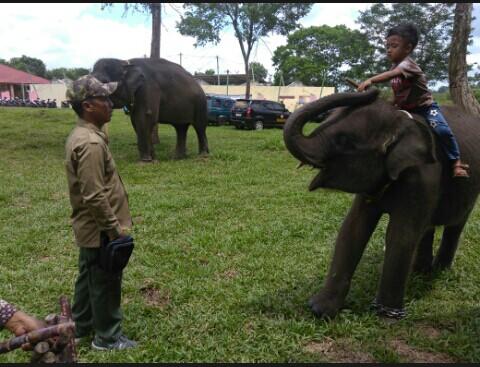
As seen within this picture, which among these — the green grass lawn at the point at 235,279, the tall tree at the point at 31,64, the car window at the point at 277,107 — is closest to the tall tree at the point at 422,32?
the car window at the point at 277,107

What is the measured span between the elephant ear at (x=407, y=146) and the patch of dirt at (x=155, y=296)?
2117 millimetres

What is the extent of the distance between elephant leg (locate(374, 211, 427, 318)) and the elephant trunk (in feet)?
2.88

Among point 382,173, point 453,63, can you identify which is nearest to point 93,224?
point 382,173

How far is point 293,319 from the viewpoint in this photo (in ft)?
12.5

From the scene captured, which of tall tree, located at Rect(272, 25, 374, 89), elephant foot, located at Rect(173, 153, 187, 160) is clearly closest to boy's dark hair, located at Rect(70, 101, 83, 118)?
elephant foot, located at Rect(173, 153, 187, 160)

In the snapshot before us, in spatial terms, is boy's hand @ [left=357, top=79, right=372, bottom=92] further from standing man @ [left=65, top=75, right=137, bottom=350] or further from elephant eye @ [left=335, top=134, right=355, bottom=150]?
standing man @ [left=65, top=75, right=137, bottom=350]

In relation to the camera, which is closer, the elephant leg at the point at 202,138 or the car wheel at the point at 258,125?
the elephant leg at the point at 202,138

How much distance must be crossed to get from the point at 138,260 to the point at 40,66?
106 metres

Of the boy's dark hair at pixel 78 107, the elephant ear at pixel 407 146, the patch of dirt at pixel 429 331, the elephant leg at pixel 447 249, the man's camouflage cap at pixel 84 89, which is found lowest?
the patch of dirt at pixel 429 331

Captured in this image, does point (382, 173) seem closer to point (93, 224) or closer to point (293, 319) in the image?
point (293, 319)

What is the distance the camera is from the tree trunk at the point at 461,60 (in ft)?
29.0

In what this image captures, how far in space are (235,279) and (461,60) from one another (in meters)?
6.84

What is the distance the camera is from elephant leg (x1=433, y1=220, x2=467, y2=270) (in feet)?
15.6

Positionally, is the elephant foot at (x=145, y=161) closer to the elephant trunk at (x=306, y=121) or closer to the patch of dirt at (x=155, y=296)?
the patch of dirt at (x=155, y=296)
